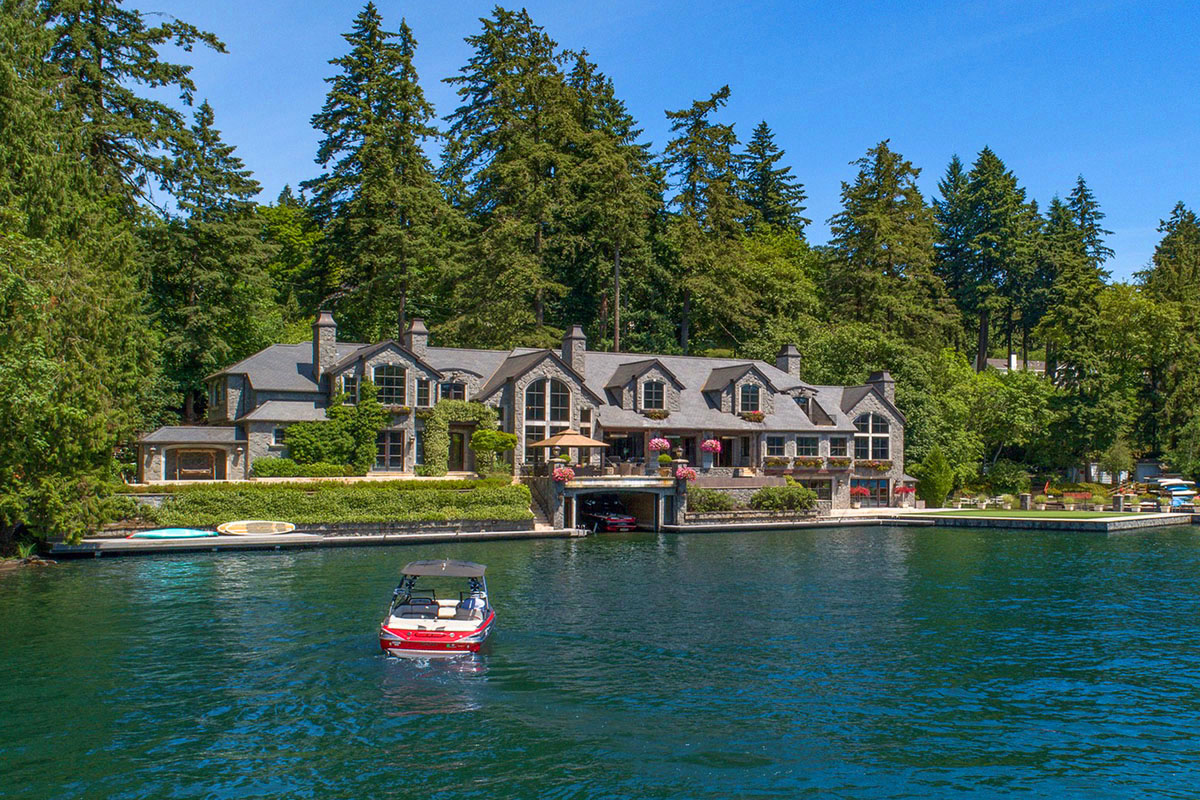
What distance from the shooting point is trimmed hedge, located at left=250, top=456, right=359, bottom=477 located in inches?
1988

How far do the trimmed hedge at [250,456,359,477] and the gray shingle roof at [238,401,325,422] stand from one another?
85.7 inches

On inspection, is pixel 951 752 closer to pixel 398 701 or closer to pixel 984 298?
pixel 398 701

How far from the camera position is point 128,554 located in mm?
40781

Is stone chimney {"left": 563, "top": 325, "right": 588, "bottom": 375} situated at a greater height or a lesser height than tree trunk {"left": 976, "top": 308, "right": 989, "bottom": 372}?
lesser

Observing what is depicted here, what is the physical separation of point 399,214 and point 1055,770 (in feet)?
192

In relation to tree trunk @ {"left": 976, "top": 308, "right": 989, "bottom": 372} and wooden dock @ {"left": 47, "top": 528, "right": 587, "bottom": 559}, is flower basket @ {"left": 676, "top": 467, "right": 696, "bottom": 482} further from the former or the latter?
tree trunk @ {"left": 976, "top": 308, "right": 989, "bottom": 372}

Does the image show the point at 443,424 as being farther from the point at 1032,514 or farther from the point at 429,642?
the point at 1032,514

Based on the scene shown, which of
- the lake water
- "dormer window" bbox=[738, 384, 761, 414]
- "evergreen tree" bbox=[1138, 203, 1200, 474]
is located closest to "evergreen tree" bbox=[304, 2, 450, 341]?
"dormer window" bbox=[738, 384, 761, 414]

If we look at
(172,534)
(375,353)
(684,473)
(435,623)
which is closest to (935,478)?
(684,473)

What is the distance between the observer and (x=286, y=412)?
173ft

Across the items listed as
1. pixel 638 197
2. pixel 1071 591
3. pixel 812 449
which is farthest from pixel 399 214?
pixel 1071 591

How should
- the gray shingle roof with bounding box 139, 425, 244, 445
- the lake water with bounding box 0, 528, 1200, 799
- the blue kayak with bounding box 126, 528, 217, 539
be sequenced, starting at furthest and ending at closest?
the gray shingle roof with bounding box 139, 425, 244, 445, the blue kayak with bounding box 126, 528, 217, 539, the lake water with bounding box 0, 528, 1200, 799

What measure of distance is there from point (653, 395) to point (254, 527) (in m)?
A: 26.6

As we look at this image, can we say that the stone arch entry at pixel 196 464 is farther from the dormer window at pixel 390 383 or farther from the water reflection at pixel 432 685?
the water reflection at pixel 432 685
